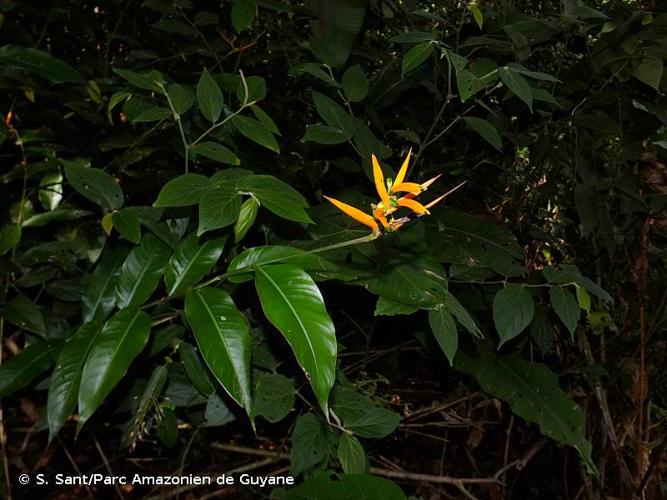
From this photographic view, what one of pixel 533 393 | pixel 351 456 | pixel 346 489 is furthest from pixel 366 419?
pixel 533 393

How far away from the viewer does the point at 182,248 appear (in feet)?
2.96

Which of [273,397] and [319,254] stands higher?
[319,254]

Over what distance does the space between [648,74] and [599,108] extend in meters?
0.18

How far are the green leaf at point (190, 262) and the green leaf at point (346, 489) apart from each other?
0.38 m

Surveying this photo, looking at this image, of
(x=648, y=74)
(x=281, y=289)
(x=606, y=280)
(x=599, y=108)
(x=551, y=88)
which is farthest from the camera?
(x=606, y=280)

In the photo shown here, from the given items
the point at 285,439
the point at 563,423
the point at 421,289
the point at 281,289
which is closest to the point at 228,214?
the point at 281,289

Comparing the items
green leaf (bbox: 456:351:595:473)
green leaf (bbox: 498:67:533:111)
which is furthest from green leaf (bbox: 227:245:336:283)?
green leaf (bbox: 456:351:595:473)

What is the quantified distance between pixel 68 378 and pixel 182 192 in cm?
33

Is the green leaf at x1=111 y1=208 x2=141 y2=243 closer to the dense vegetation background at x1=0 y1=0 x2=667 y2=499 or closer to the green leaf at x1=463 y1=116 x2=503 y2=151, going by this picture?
the dense vegetation background at x1=0 y1=0 x2=667 y2=499

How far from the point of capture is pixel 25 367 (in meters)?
0.96

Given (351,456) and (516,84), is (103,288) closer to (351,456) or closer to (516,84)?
(351,456)

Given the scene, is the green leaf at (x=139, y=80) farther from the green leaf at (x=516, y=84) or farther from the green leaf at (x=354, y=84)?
the green leaf at (x=516, y=84)

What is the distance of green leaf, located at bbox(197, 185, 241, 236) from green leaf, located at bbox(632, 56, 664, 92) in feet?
3.15

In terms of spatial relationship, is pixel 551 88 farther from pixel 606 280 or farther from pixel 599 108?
pixel 606 280
